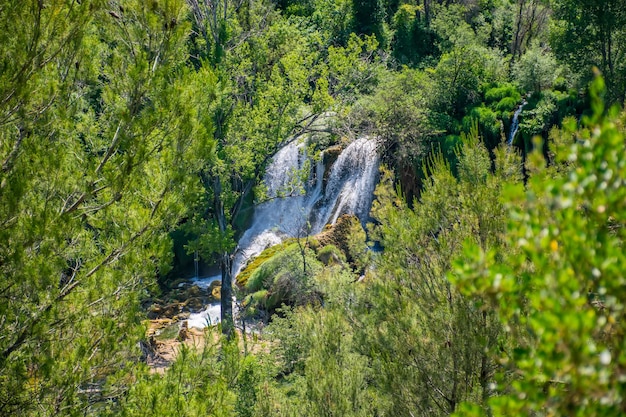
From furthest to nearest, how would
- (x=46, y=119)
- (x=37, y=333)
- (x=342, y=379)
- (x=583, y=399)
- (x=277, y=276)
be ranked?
1. (x=277, y=276)
2. (x=342, y=379)
3. (x=46, y=119)
4. (x=37, y=333)
5. (x=583, y=399)

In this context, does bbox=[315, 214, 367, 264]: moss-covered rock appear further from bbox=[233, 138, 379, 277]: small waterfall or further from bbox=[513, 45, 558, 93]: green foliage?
bbox=[513, 45, 558, 93]: green foliage

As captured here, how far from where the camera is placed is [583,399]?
1.60 m

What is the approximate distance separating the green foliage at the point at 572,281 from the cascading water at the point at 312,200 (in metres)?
17.1

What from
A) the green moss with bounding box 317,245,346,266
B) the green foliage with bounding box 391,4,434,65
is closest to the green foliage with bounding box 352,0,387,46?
the green foliage with bounding box 391,4,434,65

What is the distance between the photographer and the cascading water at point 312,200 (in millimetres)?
19886

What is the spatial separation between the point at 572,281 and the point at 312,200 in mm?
19781

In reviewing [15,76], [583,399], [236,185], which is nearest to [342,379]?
[15,76]

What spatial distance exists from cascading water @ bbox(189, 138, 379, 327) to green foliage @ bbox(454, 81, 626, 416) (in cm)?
1712

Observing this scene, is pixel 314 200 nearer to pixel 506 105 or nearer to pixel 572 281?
pixel 506 105

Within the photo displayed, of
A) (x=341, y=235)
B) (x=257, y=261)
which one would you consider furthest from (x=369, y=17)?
(x=257, y=261)

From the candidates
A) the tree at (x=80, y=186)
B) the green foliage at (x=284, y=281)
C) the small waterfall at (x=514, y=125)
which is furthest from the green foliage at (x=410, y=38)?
the tree at (x=80, y=186)

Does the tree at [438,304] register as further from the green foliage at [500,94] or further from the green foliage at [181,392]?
the green foliage at [500,94]

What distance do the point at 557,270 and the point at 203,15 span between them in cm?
1488

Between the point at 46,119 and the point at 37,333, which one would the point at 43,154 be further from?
the point at 37,333
